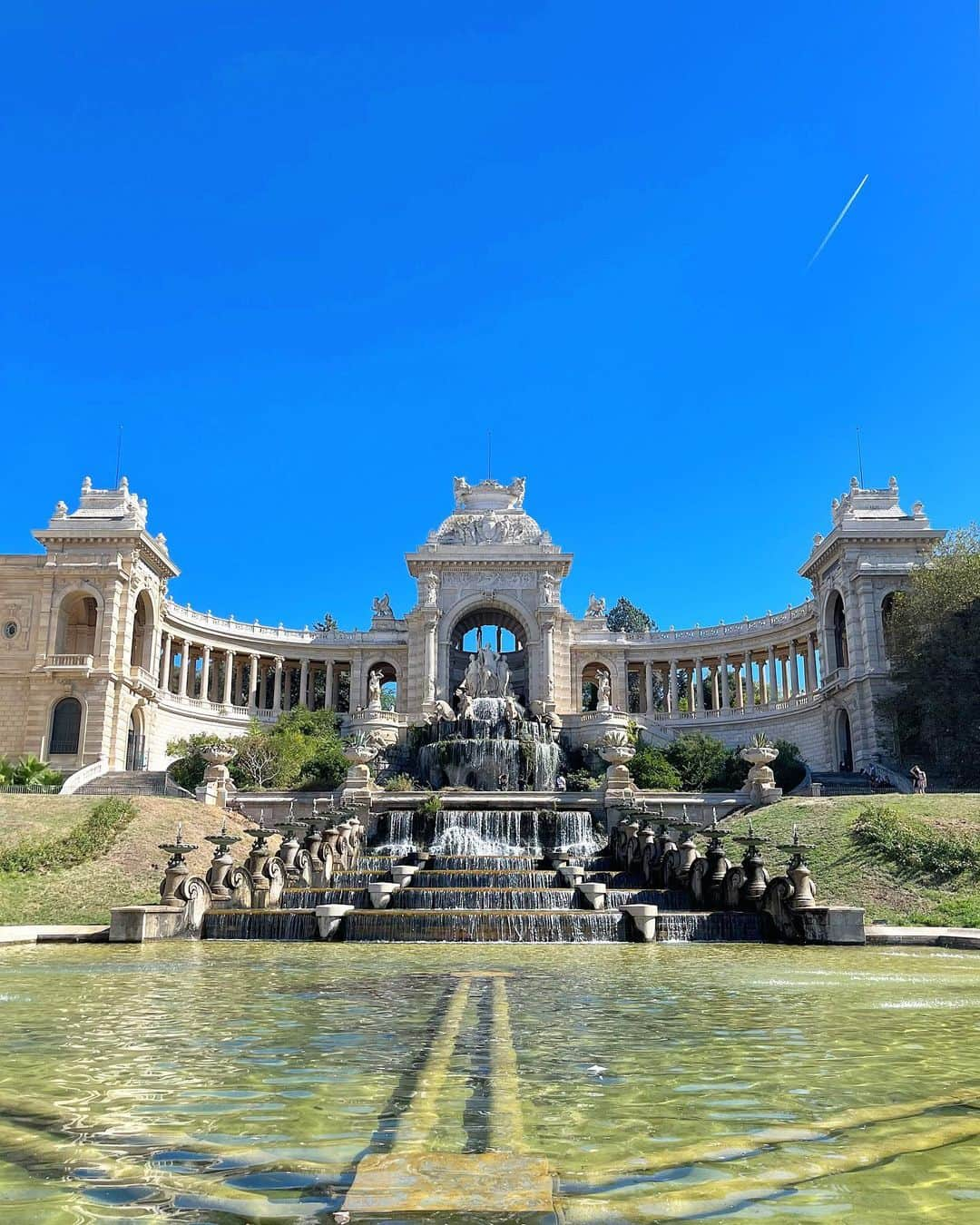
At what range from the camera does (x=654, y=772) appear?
46094mm

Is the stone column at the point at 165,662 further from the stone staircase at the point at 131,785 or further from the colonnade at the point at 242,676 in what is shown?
the stone staircase at the point at 131,785

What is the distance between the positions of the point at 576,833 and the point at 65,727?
32.5 meters

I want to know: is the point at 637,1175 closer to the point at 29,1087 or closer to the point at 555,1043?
the point at 555,1043

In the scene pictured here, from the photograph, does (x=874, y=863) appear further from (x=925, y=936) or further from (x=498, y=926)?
(x=498, y=926)

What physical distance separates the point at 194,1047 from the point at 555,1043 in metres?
2.51

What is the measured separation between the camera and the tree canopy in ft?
139

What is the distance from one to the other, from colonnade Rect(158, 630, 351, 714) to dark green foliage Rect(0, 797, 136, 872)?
32.8m

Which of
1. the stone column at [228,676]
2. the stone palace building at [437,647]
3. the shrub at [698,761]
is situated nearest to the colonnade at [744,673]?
the stone palace building at [437,647]

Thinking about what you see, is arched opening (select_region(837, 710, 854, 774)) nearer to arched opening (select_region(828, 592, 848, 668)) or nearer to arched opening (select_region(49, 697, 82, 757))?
arched opening (select_region(828, 592, 848, 668))

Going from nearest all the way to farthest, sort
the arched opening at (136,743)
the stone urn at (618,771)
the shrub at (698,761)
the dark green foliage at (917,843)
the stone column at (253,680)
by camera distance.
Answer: the dark green foliage at (917,843) < the stone urn at (618,771) < the shrub at (698,761) < the arched opening at (136,743) < the stone column at (253,680)

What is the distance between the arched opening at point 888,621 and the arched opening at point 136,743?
136 feet

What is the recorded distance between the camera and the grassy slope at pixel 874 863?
2141 cm

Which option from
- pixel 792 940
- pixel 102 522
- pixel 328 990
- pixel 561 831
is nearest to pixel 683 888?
pixel 792 940

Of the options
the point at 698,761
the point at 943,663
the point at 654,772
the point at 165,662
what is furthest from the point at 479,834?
the point at 165,662
